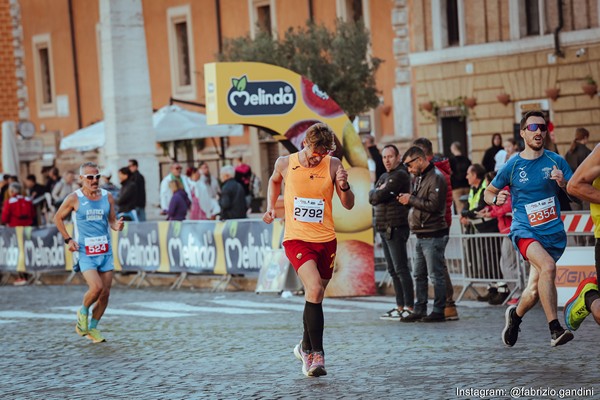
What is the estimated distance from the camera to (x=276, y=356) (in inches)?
508

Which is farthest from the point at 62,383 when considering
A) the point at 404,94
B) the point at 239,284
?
the point at 404,94

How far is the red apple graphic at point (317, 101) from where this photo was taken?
1945 centimetres

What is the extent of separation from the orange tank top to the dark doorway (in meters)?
23.5

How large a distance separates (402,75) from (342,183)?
26.3m

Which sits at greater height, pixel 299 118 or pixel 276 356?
pixel 299 118

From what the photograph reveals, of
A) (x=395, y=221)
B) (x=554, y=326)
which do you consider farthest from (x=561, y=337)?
(x=395, y=221)

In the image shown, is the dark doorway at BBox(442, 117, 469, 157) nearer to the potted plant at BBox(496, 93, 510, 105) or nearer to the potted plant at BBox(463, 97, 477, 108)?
the potted plant at BBox(463, 97, 477, 108)

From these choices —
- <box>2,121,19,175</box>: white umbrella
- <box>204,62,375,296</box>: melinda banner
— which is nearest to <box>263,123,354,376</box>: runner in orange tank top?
<box>204,62,375,296</box>: melinda banner

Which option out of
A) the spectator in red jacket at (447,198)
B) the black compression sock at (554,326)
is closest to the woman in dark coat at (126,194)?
the spectator in red jacket at (447,198)

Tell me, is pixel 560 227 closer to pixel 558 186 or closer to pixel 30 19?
pixel 558 186

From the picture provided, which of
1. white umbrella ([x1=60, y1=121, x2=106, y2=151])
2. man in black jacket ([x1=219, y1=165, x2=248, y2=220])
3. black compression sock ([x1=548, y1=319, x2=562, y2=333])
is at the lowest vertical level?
black compression sock ([x1=548, y1=319, x2=562, y2=333])

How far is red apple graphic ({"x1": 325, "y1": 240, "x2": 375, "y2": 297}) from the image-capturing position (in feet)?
64.2

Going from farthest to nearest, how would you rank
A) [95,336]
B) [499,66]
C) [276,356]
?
[499,66]
[95,336]
[276,356]

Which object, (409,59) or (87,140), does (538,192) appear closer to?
(87,140)
